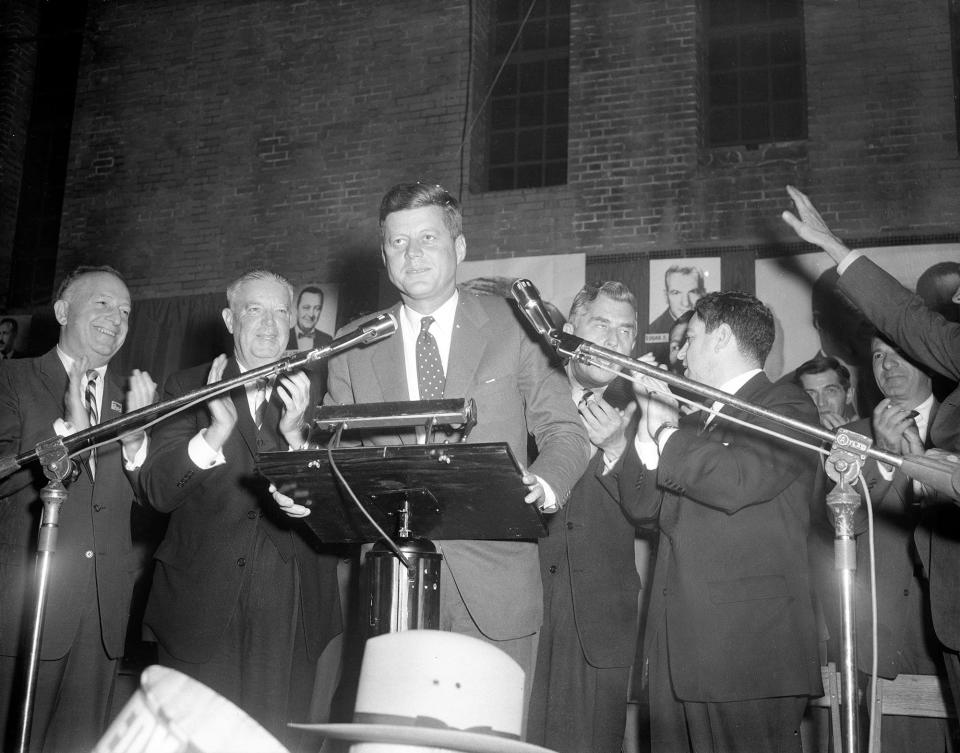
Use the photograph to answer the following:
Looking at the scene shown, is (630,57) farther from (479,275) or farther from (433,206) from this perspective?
(433,206)

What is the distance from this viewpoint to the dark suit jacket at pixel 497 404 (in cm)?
265

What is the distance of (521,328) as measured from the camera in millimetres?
2992

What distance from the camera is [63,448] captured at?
3.00 metres

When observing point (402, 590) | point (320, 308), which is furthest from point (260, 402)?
point (320, 308)

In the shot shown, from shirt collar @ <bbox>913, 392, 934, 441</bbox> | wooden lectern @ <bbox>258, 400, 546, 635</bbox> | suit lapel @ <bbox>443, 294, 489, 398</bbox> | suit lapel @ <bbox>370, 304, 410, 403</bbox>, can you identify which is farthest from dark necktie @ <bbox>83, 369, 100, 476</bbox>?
shirt collar @ <bbox>913, 392, 934, 441</bbox>

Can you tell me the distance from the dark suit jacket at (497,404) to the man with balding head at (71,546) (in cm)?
101

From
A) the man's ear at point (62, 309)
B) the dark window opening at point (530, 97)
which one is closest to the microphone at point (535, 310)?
the man's ear at point (62, 309)

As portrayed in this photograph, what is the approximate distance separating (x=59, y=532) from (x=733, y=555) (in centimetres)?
245

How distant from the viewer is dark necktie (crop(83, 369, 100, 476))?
12.2 feet

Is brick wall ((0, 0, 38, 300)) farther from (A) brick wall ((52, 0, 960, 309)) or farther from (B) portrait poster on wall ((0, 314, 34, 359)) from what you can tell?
(A) brick wall ((52, 0, 960, 309))

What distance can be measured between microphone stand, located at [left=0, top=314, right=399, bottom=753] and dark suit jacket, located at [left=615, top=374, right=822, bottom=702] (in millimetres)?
1159

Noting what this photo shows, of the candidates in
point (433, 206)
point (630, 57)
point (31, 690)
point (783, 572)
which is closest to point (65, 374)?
point (31, 690)

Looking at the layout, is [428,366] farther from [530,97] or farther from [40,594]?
[530,97]

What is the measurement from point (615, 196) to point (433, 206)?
5.24 meters
